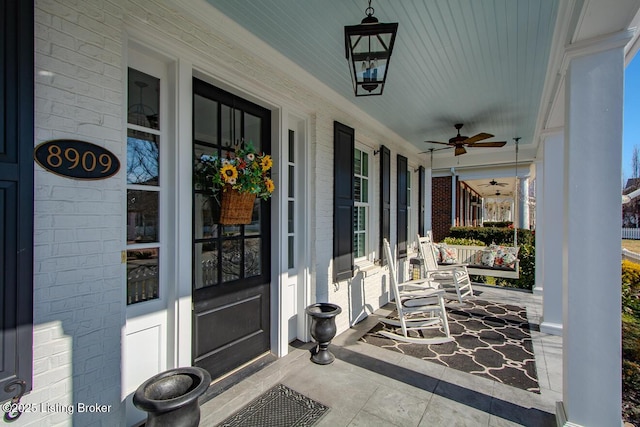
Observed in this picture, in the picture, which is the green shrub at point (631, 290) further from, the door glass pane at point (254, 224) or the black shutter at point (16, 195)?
the black shutter at point (16, 195)

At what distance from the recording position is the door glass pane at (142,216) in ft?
5.86

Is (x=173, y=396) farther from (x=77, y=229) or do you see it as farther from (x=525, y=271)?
(x=525, y=271)

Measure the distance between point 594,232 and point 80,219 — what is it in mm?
2794

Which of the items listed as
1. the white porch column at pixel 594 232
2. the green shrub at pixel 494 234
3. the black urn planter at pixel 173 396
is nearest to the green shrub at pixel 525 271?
the green shrub at pixel 494 234

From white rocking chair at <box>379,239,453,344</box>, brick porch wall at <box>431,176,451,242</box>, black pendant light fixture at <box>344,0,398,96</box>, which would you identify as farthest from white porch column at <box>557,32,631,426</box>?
brick porch wall at <box>431,176,451,242</box>

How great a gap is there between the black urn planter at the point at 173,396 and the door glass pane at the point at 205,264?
0.67 meters

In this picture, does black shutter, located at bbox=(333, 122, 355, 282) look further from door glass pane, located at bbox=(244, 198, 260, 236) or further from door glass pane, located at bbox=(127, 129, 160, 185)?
door glass pane, located at bbox=(127, 129, 160, 185)

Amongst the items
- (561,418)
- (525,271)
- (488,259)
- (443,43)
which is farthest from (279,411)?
(525,271)

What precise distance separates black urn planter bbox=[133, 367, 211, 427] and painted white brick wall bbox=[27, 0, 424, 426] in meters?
0.20

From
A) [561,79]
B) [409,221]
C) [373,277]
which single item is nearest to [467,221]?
[409,221]

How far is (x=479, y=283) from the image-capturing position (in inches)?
240

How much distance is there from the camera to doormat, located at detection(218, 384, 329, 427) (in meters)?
1.90

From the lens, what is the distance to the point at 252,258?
8.66 ft

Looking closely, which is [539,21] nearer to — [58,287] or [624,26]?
[624,26]
